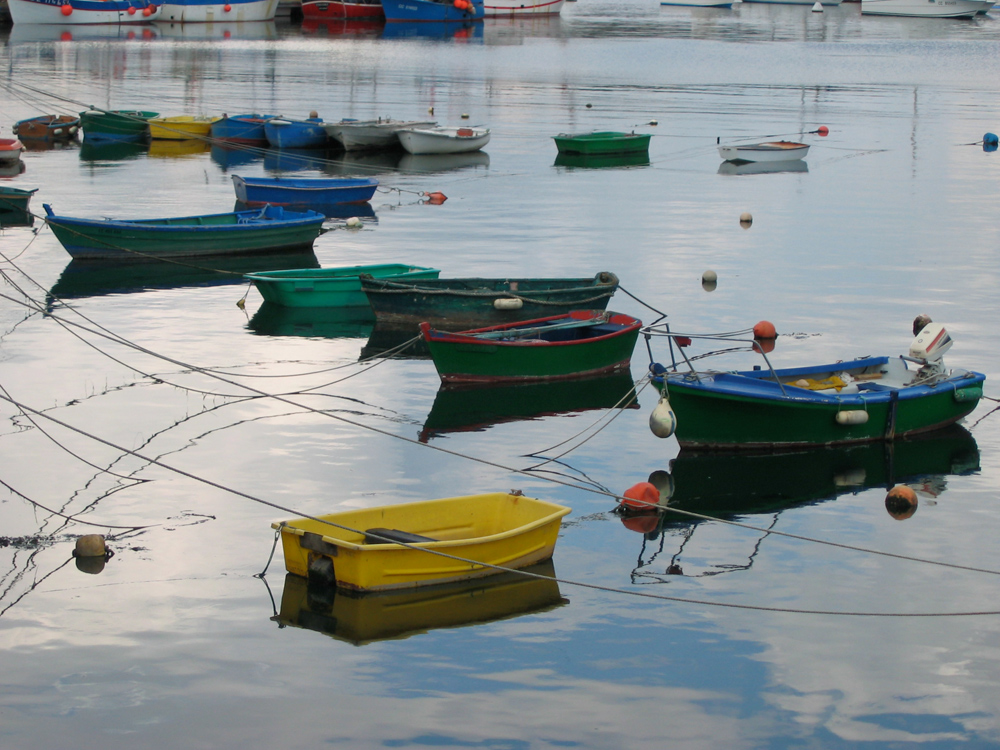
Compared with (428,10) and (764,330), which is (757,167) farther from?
(428,10)

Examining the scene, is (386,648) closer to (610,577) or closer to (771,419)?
(610,577)

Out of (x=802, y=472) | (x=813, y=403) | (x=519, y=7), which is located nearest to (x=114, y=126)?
(x=813, y=403)

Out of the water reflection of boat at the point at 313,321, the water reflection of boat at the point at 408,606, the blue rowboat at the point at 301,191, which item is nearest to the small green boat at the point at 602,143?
the blue rowboat at the point at 301,191

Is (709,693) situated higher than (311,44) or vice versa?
(311,44)

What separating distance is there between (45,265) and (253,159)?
1621cm

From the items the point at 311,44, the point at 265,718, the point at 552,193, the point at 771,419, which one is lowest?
the point at 265,718

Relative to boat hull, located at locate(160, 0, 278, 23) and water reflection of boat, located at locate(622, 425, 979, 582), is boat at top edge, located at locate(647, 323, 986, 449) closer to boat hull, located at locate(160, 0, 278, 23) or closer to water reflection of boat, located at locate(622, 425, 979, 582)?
water reflection of boat, located at locate(622, 425, 979, 582)

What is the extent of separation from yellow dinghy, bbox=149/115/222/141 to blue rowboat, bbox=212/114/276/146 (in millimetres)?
253

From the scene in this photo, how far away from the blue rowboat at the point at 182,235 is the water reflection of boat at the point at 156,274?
7.9 inches

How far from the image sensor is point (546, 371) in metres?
17.3

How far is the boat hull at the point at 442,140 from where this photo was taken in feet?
129

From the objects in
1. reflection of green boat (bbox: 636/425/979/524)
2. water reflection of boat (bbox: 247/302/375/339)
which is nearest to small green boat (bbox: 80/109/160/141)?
water reflection of boat (bbox: 247/302/375/339)

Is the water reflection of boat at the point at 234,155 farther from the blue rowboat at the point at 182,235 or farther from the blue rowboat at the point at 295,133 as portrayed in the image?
the blue rowboat at the point at 182,235

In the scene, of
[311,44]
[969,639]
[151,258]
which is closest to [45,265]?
[151,258]
